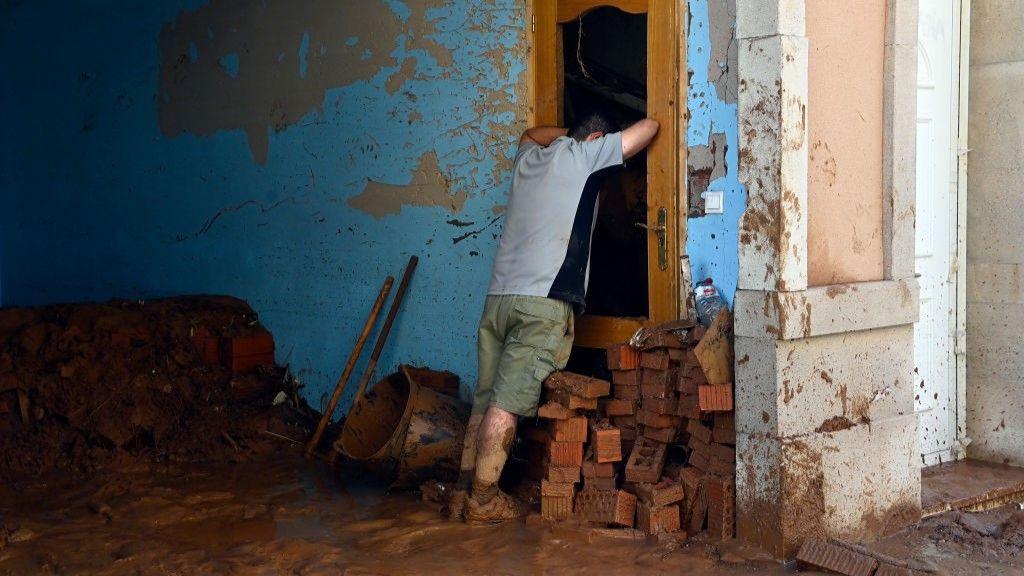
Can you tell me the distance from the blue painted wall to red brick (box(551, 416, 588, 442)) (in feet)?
3.07

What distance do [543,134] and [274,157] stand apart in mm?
2472

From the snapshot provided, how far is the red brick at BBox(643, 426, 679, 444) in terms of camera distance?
5227 millimetres

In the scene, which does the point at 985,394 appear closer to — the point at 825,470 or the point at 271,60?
the point at 825,470

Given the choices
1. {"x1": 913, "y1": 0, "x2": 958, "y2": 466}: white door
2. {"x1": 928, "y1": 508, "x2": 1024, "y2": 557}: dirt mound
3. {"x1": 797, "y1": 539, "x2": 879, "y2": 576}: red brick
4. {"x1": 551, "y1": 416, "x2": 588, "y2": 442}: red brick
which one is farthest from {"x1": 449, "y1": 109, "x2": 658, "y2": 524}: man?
{"x1": 928, "y1": 508, "x2": 1024, "y2": 557}: dirt mound

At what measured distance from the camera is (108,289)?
8891mm

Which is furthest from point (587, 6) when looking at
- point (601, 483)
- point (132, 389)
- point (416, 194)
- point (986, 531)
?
point (132, 389)

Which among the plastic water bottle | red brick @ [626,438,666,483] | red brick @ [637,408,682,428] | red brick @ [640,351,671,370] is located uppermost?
the plastic water bottle

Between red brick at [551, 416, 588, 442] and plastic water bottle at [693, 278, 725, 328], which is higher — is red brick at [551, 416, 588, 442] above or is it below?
below

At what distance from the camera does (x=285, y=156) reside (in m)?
7.41

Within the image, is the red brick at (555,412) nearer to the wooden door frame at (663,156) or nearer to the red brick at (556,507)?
the red brick at (556,507)

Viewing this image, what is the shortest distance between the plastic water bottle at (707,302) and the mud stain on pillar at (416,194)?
1716 mm

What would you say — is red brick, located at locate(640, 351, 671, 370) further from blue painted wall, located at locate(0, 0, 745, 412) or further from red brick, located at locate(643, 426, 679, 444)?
blue painted wall, located at locate(0, 0, 745, 412)

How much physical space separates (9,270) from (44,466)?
13.3ft

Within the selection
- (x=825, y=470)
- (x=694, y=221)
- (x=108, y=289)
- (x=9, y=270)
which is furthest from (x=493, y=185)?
(x=9, y=270)
